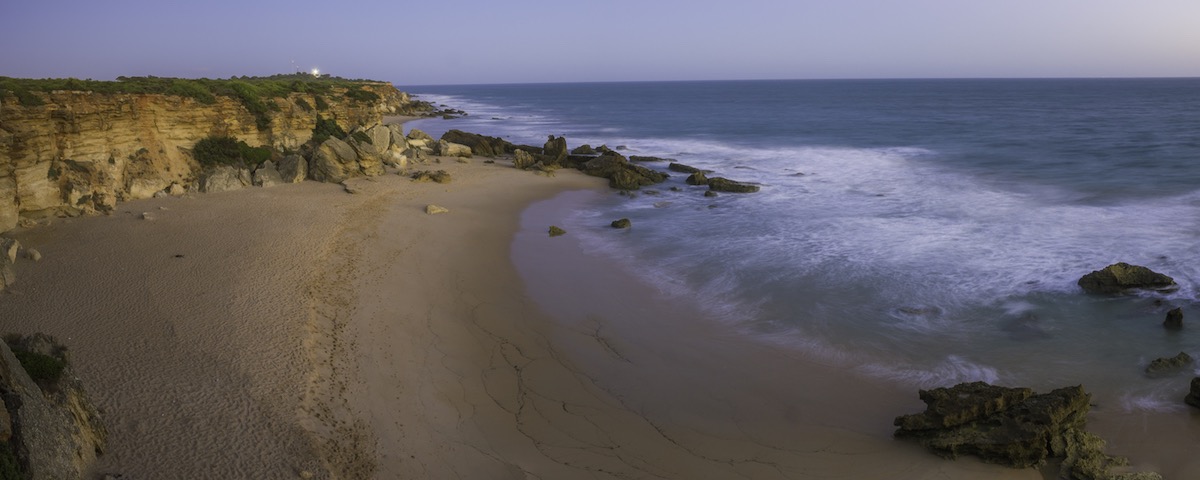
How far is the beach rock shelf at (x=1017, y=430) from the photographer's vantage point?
8.75m

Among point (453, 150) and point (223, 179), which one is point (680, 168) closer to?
point (453, 150)

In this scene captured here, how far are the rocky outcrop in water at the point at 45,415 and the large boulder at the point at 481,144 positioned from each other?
30.0m

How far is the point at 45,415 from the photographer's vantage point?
21.7ft

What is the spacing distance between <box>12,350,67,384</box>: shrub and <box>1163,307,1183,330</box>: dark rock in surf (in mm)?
16889

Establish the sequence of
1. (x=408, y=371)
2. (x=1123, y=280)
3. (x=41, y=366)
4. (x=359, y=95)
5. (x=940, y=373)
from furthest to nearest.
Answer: (x=359, y=95), (x=1123, y=280), (x=940, y=373), (x=408, y=371), (x=41, y=366)

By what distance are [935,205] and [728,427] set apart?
1805 centimetres

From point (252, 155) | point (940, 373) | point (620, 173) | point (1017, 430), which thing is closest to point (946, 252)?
point (940, 373)

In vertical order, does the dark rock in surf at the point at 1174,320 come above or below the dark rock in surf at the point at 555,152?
below

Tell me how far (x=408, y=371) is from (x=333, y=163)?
16.3 m

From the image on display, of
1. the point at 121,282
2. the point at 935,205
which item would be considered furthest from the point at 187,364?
the point at 935,205

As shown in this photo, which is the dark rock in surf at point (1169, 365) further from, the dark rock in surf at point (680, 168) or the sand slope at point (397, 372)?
the dark rock in surf at point (680, 168)

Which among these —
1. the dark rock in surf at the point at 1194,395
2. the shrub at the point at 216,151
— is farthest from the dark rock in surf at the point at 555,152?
the dark rock in surf at the point at 1194,395

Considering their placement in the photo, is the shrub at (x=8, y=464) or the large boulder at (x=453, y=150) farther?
the large boulder at (x=453, y=150)

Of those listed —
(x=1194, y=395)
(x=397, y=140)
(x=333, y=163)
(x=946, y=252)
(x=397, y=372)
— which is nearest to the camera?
(x=1194, y=395)
